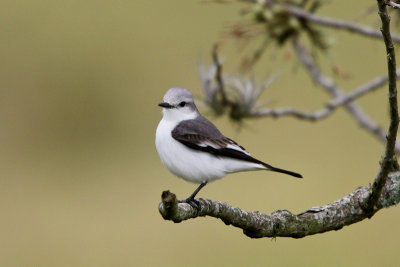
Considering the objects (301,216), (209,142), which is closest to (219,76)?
(209,142)

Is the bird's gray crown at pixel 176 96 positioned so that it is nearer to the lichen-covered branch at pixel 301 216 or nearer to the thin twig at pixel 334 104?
the lichen-covered branch at pixel 301 216

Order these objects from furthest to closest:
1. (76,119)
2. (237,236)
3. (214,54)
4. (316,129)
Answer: (76,119) → (316,129) → (237,236) → (214,54)

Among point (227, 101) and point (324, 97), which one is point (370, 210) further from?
point (324, 97)

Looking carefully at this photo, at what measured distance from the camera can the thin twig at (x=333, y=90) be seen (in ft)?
17.7

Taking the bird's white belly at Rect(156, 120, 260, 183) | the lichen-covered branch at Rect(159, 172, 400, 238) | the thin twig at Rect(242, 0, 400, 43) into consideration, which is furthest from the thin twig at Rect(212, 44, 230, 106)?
the lichen-covered branch at Rect(159, 172, 400, 238)

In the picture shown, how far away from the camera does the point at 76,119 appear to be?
1219 centimetres

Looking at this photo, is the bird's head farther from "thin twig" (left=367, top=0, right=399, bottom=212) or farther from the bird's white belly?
"thin twig" (left=367, top=0, right=399, bottom=212)

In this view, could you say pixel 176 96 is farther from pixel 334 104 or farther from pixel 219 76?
pixel 334 104

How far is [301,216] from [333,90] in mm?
2586

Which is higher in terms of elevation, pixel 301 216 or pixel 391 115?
pixel 391 115

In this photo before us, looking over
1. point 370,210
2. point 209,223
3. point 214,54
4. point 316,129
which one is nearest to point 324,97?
point 316,129

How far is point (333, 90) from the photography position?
→ 18.2 ft

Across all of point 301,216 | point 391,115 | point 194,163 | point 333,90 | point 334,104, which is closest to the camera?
point 391,115

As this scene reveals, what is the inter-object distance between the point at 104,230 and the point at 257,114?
5.24m
